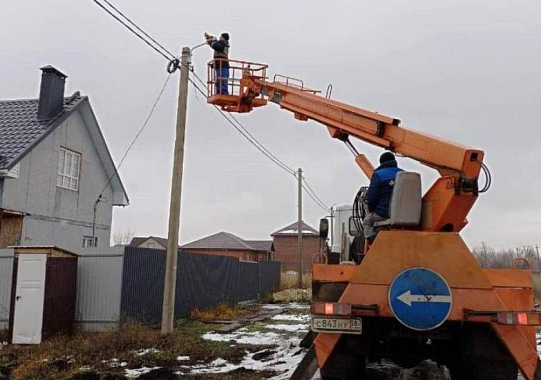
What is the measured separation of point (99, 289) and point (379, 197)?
28.6 ft

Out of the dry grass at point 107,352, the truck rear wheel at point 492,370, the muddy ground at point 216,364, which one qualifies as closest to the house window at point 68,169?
the dry grass at point 107,352

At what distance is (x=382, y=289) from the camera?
593cm

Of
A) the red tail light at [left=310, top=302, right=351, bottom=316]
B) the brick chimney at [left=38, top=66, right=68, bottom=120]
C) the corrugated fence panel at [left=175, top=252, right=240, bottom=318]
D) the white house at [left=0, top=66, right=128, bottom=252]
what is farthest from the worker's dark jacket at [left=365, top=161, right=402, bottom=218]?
the brick chimney at [left=38, top=66, right=68, bottom=120]

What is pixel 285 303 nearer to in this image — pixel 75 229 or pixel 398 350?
pixel 75 229

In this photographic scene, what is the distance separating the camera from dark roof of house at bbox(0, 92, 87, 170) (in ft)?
53.0

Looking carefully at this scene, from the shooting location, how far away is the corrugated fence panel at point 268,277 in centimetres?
2778

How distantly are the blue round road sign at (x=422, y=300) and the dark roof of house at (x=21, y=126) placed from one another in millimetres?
13105

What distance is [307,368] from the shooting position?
245 inches

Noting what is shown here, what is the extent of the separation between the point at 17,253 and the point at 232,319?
7366 mm

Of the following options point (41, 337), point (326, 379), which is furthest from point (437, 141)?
point (41, 337)

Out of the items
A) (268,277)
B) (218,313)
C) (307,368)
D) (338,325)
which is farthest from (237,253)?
(338,325)

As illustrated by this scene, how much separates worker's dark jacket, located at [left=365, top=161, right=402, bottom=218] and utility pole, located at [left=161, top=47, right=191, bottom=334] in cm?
656

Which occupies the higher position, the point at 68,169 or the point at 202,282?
the point at 68,169

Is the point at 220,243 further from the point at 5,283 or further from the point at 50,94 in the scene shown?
the point at 5,283
